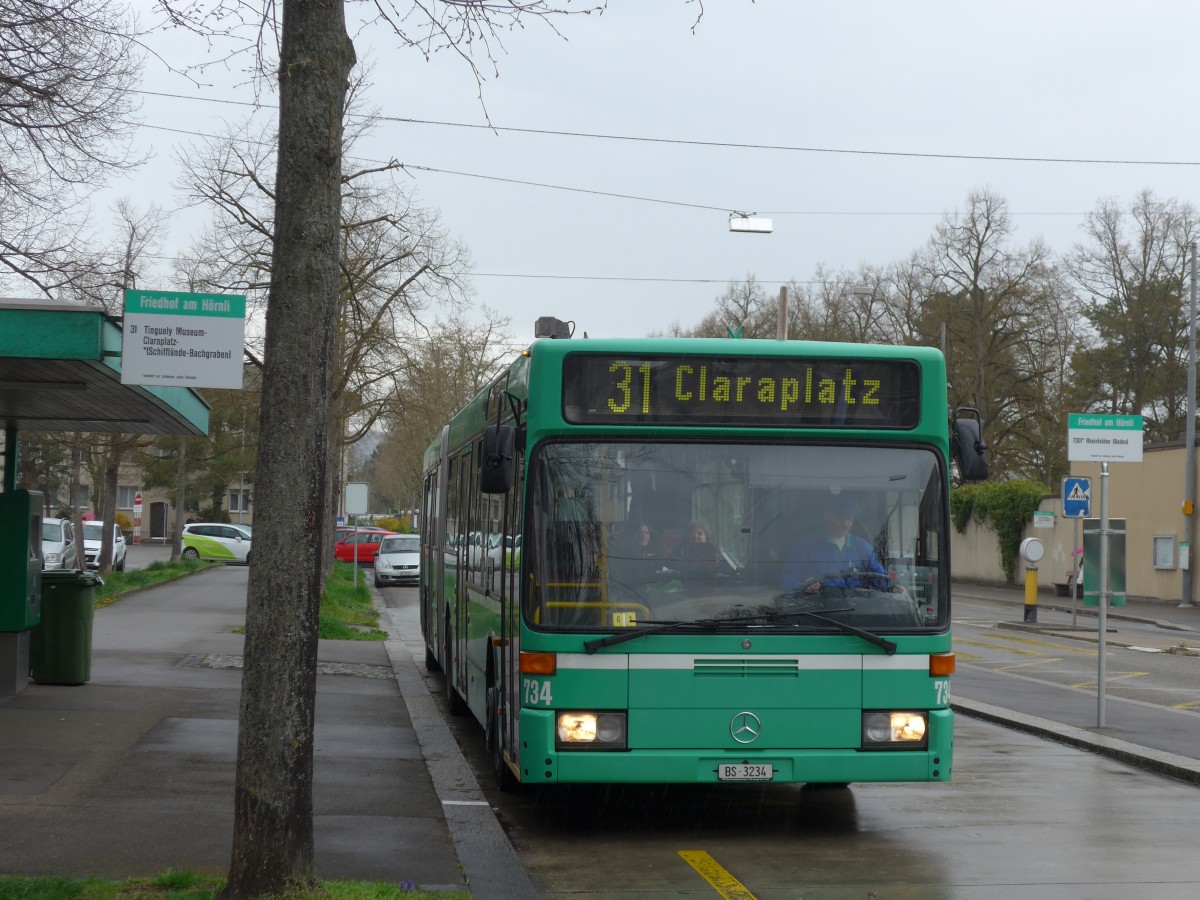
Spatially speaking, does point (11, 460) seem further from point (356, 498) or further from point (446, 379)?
point (446, 379)

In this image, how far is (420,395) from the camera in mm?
35000

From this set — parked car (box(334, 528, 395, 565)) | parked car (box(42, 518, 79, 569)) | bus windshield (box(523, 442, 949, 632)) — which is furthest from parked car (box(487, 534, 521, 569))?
parked car (box(334, 528, 395, 565))

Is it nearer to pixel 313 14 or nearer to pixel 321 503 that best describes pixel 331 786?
pixel 321 503

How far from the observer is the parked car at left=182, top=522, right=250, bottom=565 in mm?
55281

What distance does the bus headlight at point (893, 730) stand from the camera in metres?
8.02

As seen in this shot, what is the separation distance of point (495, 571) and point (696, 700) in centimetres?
214

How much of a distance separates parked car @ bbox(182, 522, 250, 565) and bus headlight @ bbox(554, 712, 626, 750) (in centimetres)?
4885

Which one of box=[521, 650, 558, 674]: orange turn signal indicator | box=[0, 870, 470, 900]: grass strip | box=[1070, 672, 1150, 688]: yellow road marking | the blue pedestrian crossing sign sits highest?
the blue pedestrian crossing sign

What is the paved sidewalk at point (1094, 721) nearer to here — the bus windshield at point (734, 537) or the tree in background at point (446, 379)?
the bus windshield at point (734, 537)

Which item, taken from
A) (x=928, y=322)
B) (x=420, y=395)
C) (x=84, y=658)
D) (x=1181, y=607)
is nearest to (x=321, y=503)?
(x=84, y=658)

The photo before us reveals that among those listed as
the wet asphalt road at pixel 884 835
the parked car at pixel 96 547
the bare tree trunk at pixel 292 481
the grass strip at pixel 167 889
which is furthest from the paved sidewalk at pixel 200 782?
the parked car at pixel 96 547

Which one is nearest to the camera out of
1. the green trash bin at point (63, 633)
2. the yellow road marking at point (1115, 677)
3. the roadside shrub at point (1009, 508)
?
the green trash bin at point (63, 633)

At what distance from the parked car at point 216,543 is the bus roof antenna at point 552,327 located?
45.9m

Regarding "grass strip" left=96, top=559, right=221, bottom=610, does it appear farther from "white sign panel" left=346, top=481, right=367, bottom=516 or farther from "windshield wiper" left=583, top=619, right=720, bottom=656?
"windshield wiper" left=583, top=619, right=720, bottom=656
